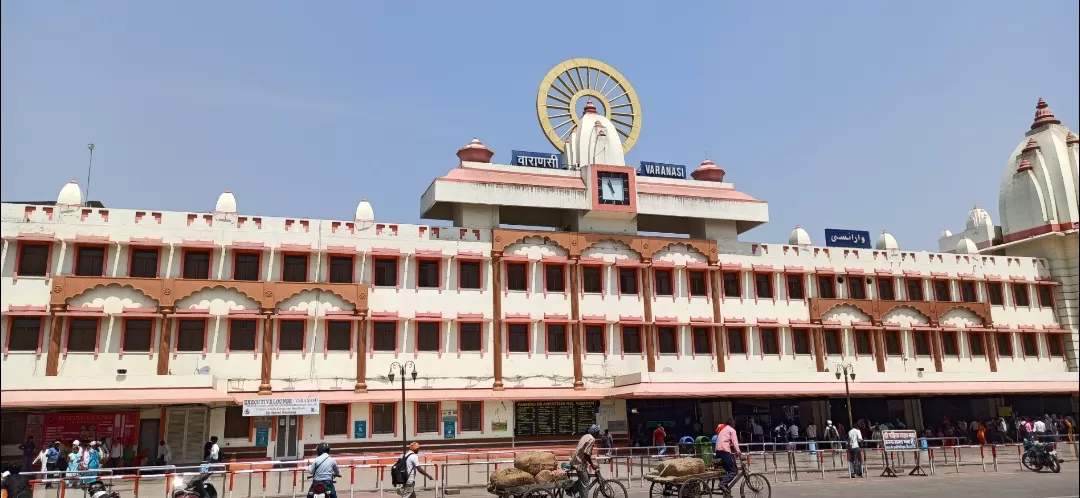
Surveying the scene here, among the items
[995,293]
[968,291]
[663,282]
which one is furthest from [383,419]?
[995,293]

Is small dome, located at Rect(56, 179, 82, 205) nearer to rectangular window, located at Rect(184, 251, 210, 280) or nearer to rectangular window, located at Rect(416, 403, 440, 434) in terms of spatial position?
rectangular window, located at Rect(184, 251, 210, 280)

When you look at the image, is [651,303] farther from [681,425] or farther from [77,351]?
[77,351]

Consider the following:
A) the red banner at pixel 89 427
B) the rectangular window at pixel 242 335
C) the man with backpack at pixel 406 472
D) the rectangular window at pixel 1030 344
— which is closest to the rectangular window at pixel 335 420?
the rectangular window at pixel 242 335

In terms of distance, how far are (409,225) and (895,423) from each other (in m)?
28.7

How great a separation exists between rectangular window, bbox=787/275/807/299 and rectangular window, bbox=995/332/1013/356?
13.3 meters

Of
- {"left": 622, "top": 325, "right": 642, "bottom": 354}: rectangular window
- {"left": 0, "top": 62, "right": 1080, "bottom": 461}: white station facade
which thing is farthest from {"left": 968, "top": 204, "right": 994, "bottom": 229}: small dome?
{"left": 622, "top": 325, "right": 642, "bottom": 354}: rectangular window

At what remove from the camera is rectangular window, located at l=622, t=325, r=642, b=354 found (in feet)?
128

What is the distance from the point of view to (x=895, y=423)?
144ft

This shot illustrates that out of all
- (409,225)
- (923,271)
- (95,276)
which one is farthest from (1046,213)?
(95,276)

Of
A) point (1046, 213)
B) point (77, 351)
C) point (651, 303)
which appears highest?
point (1046, 213)

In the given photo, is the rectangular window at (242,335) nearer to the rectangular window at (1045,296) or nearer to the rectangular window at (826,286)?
the rectangular window at (826,286)

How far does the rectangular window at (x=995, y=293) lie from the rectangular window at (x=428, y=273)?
3309cm

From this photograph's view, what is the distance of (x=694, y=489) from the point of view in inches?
627

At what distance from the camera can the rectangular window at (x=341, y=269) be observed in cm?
3556
